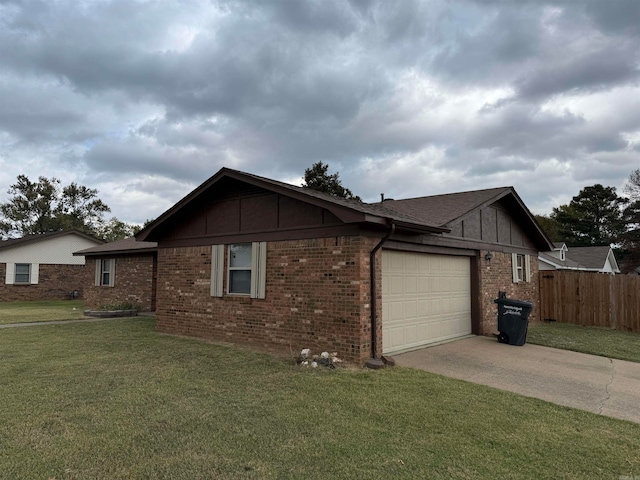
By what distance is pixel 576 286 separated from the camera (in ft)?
43.0

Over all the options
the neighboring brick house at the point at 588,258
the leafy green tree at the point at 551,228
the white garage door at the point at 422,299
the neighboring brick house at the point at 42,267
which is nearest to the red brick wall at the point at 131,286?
the neighboring brick house at the point at 42,267

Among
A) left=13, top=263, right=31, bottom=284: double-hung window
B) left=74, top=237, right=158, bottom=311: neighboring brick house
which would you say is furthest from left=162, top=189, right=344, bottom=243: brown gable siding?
left=13, top=263, right=31, bottom=284: double-hung window

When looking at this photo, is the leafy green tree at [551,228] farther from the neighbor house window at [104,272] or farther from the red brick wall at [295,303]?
the red brick wall at [295,303]

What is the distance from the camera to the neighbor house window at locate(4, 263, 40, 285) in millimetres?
21594

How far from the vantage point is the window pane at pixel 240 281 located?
8555mm

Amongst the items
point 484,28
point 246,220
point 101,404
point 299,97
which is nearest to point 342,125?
point 299,97

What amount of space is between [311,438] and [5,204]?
49.0m

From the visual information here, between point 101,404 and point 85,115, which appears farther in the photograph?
point 85,115

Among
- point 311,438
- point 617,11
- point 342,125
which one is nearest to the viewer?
point 311,438

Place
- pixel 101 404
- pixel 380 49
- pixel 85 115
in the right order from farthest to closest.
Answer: pixel 85 115 → pixel 380 49 → pixel 101 404

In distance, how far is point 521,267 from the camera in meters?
13.0

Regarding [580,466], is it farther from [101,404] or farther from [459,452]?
[101,404]

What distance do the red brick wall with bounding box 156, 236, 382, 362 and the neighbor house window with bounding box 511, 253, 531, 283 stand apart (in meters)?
7.44

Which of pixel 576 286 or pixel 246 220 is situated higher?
pixel 246 220
